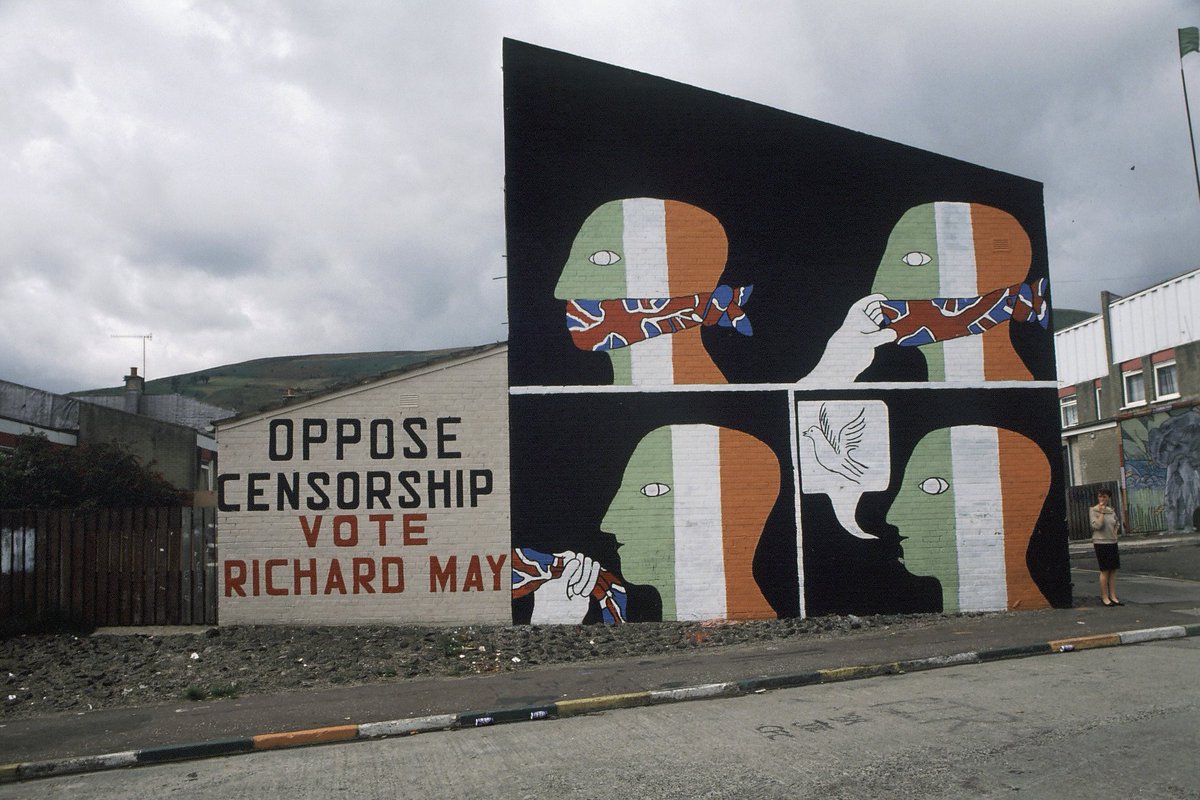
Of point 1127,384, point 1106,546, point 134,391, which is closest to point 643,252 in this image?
point 1106,546

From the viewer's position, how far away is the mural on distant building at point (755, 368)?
1327 centimetres

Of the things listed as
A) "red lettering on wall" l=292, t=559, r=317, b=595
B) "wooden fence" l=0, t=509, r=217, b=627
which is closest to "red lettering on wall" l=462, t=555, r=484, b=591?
"red lettering on wall" l=292, t=559, r=317, b=595

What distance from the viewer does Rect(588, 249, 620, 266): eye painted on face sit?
13.7 m

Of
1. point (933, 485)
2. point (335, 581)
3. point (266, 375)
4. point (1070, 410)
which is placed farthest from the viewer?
point (266, 375)

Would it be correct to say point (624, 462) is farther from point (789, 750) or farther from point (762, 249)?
point (789, 750)

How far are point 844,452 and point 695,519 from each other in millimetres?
2481

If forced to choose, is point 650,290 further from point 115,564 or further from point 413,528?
point 115,564

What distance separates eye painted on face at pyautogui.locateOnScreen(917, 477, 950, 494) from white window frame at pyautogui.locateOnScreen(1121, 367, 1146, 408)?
23239mm

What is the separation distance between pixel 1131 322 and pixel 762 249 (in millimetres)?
25588

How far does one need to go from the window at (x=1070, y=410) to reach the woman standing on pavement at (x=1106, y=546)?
2610 cm

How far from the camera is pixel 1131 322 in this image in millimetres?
33312

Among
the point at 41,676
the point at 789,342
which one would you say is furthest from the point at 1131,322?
the point at 41,676

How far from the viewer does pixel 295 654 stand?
452 inches

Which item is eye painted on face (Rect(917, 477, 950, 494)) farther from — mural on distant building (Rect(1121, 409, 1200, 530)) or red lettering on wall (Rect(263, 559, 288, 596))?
mural on distant building (Rect(1121, 409, 1200, 530))
